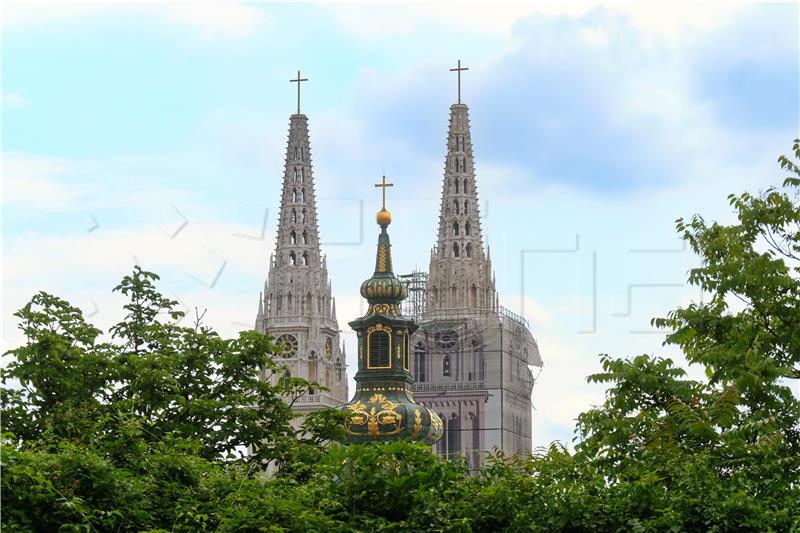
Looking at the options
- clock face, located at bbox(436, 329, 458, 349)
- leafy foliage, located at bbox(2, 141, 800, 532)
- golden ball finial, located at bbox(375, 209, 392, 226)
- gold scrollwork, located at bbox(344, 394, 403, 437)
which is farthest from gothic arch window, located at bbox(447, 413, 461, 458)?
leafy foliage, located at bbox(2, 141, 800, 532)

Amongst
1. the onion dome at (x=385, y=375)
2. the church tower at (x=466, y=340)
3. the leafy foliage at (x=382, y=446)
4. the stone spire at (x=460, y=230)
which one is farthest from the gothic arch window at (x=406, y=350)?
the stone spire at (x=460, y=230)

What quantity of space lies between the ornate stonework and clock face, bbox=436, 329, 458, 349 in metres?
10.8

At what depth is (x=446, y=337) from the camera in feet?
485

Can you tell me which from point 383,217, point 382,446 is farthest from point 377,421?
point 382,446

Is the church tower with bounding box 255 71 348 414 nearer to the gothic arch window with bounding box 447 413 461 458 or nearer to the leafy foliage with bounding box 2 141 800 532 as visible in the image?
the gothic arch window with bounding box 447 413 461 458

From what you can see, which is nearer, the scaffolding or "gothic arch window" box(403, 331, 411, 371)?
"gothic arch window" box(403, 331, 411, 371)

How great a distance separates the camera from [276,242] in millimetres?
157000

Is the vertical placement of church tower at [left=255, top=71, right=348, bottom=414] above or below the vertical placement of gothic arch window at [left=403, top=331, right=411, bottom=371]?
above

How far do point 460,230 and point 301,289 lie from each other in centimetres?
1527

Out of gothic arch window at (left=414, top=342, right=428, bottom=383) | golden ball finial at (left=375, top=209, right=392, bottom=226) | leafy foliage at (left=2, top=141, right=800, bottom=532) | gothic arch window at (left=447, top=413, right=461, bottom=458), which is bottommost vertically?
leafy foliage at (left=2, top=141, right=800, bottom=532)

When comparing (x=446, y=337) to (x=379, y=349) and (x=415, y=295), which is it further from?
(x=379, y=349)

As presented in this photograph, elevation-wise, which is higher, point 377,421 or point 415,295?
point 415,295

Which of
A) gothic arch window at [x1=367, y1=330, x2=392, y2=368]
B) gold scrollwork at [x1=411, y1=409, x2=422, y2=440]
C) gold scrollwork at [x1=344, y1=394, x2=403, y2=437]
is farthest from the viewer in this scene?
gothic arch window at [x1=367, y1=330, x2=392, y2=368]

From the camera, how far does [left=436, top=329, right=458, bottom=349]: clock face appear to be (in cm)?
14688
